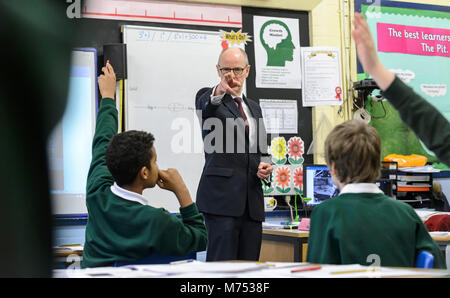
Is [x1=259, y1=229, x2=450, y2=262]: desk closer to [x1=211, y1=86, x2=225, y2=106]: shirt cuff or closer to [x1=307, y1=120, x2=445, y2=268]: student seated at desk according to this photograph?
[x1=211, y1=86, x2=225, y2=106]: shirt cuff

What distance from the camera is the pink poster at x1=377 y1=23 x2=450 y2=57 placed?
492cm

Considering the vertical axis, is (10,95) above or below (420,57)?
below

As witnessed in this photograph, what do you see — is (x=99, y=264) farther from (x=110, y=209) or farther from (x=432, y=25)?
(x=432, y=25)

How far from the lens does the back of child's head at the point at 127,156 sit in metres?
1.77

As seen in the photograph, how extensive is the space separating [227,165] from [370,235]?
1436 mm

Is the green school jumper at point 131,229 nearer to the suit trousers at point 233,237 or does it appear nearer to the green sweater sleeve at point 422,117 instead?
the green sweater sleeve at point 422,117

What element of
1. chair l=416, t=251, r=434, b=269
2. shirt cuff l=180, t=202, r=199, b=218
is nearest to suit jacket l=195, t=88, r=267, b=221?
shirt cuff l=180, t=202, r=199, b=218

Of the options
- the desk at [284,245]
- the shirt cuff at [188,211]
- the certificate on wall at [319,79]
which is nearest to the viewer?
the shirt cuff at [188,211]

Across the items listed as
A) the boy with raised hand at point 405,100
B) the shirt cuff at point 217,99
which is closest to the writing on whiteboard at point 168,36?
the shirt cuff at point 217,99

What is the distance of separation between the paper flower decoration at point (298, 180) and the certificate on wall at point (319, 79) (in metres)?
0.56

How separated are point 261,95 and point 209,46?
22.7 inches

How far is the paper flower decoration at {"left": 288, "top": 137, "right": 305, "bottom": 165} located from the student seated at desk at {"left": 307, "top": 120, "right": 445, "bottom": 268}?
111 inches
